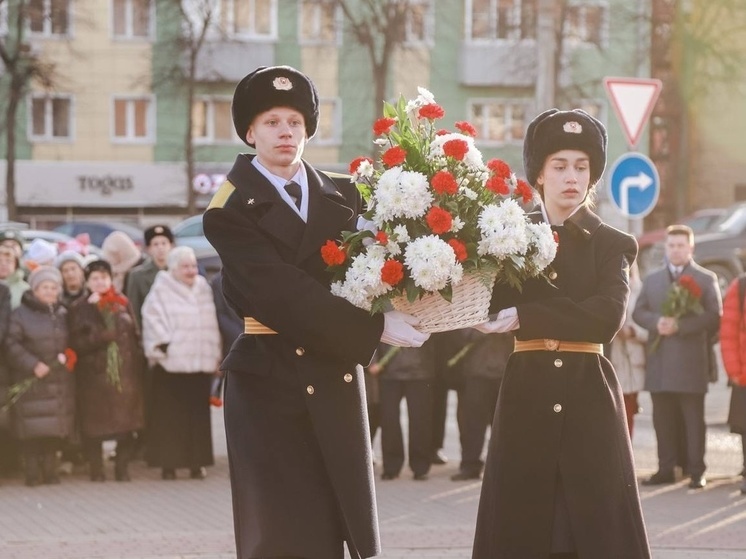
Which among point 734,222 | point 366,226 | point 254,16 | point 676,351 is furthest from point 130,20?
point 366,226

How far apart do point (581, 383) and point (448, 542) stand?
11.1 feet

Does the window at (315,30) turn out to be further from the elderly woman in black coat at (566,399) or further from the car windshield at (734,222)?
the elderly woman in black coat at (566,399)

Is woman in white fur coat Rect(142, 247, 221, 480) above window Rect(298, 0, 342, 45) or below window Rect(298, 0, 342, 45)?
below

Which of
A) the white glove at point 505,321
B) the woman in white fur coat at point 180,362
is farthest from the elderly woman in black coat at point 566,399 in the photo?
the woman in white fur coat at point 180,362

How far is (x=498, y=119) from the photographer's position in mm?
47312

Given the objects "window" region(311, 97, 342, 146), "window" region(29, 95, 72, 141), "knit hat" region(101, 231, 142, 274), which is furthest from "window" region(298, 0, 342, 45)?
"knit hat" region(101, 231, 142, 274)

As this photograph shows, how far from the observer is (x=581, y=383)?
5.84 m

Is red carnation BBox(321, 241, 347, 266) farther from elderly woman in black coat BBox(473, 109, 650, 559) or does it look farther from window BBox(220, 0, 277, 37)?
window BBox(220, 0, 277, 37)

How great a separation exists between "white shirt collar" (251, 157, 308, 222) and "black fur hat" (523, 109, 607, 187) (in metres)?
0.91

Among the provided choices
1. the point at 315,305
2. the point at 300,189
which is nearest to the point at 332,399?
the point at 315,305

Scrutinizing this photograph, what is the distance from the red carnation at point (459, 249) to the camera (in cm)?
521

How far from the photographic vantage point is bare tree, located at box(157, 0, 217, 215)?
132 feet

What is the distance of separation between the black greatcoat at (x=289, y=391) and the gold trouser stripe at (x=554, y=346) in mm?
715

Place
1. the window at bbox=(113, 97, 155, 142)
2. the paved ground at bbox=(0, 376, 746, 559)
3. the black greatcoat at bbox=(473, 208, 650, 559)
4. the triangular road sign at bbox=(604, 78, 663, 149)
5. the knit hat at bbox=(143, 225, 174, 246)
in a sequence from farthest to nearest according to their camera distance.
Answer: the window at bbox=(113, 97, 155, 142), the triangular road sign at bbox=(604, 78, 663, 149), the knit hat at bbox=(143, 225, 174, 246), the paved ground at bbox=(0, 376, 746, 559), the black greatcoat at bbox=(473, 208, 650, 559)
